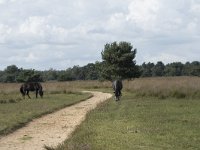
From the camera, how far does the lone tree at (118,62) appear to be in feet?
209

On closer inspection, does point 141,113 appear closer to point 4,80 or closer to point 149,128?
point 149,128

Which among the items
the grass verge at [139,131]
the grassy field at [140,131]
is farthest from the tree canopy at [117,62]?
the grass verge at [139,131]

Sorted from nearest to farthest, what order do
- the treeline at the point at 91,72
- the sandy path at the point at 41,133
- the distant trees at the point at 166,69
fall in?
the sandy path at the point at 41,133
the treeline at the point at 91,72
the distant trees at the point at 166,69

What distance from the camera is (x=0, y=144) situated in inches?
623

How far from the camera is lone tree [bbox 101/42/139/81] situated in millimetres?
63731

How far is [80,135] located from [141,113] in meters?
7.55

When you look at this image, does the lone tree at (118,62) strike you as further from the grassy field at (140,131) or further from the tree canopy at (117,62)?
the grassy field at (140,131)

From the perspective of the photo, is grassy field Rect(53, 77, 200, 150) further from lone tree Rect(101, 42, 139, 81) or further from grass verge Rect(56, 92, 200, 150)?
lone tree Rect(101, 42, 139, 81)

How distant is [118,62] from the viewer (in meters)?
63.9

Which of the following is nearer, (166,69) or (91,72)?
(91,72)

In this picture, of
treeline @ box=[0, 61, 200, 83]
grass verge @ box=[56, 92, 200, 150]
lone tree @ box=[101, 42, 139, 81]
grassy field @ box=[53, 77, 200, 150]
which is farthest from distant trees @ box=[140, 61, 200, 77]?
grass verge @ box=[56, 92, 200, 150]

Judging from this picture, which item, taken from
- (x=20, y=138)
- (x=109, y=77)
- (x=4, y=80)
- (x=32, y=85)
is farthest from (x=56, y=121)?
(x=4, y=80)

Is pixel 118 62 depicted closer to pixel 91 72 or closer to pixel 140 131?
pixel 140 131

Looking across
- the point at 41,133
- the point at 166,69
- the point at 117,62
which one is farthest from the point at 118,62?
the point at 166,69
